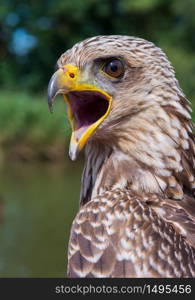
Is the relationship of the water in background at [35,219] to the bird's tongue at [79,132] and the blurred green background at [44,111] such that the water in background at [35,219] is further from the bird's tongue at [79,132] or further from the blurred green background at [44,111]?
the bird's tongue at [79,132]

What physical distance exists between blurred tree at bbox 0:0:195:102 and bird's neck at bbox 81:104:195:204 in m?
23.1

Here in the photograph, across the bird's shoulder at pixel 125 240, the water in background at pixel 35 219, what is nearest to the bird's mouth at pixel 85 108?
the bird's shoulder at pixel 125 240

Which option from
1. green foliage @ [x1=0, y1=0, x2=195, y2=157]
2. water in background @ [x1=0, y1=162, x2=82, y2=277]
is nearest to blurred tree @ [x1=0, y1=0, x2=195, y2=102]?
green foliage @ [x1=0, y1=0, x2=195, y2=157]

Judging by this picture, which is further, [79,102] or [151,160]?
[79,102]

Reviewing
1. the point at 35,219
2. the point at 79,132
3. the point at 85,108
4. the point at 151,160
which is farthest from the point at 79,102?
the point at 35,219

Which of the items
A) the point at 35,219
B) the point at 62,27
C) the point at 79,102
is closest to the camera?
the point at 79,102

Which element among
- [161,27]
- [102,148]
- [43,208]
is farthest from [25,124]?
[102,148]

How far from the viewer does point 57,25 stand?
28.3 metres

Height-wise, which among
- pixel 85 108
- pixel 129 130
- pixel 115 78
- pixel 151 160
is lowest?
pixel 151 160

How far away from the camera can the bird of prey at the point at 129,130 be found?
96.0 inches

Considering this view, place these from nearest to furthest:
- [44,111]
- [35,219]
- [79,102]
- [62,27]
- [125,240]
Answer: [125,240] < [79,102] < [35,219] < [44,111] < [62,27]

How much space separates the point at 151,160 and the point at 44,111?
14.9 metres

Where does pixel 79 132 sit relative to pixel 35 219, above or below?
above

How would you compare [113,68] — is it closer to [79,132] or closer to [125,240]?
[79,132]
